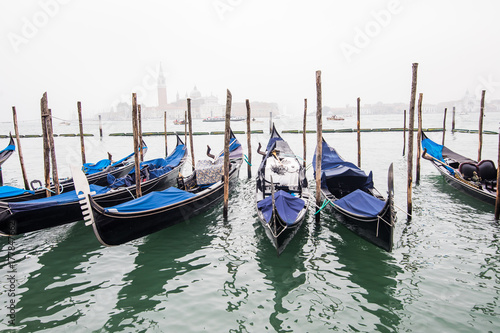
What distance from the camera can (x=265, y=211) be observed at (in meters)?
5.77

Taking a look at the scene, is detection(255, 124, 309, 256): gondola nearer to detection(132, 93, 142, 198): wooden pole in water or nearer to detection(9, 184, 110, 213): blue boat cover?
detection(132, 93, 142, 198): wooden pole in water

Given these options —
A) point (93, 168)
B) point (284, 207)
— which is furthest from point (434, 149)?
point (93, 168)

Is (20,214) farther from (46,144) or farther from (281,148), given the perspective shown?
(281,148)

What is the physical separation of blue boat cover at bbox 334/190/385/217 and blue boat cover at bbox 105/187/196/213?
3.03 meters

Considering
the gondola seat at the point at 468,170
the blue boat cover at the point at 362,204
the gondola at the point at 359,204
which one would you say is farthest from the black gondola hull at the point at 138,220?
the gondola seat at the point at 468,170

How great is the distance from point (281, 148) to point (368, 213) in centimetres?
539

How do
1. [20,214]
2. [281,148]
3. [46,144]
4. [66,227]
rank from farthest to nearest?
[281,148]
[46,144]
[66,227]
[20,214]

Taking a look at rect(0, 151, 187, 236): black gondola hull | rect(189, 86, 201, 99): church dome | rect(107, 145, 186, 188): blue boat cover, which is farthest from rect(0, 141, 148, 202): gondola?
rect(189, 86, 201, 99): church dome

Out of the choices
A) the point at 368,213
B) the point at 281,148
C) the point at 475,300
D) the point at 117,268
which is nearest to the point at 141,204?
the point at 117,268

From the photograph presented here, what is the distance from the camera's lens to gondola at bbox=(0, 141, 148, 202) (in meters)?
6.77

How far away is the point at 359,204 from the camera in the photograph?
570 cm

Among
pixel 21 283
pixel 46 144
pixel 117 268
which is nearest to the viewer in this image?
pixel 21 283

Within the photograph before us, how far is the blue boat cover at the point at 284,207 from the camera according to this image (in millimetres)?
5449

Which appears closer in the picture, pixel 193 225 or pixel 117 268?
pixel 117 268
